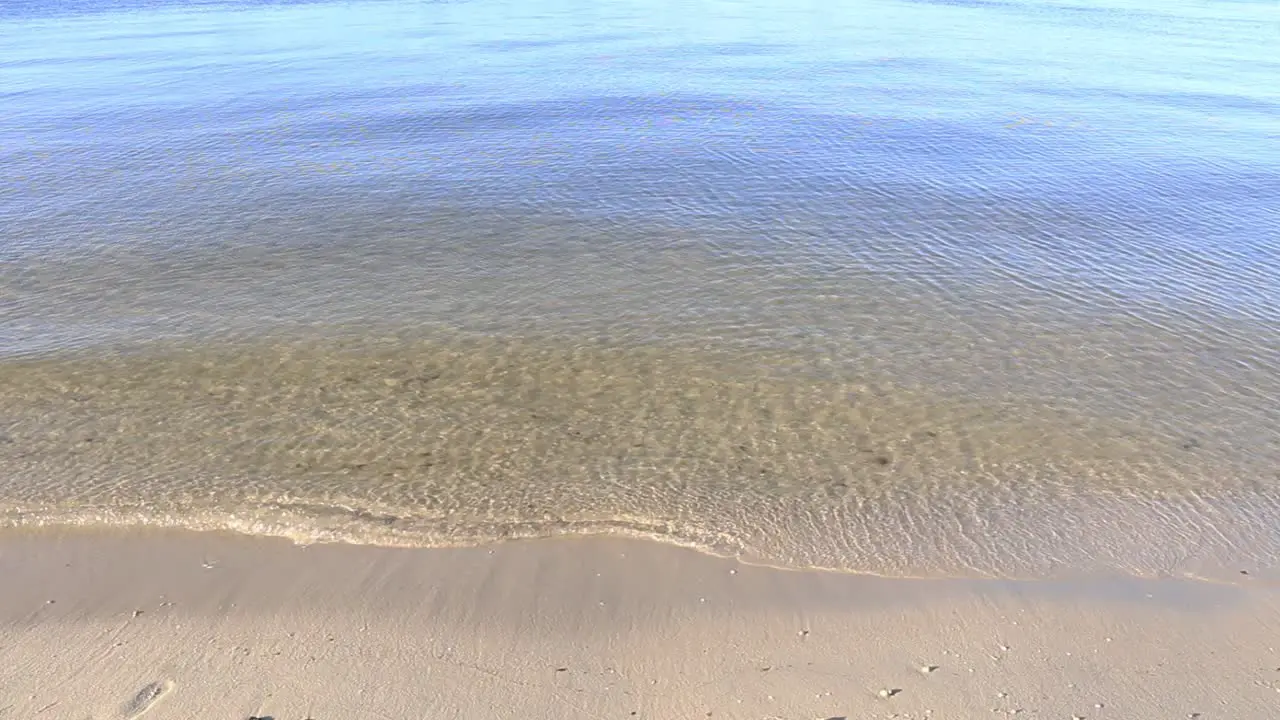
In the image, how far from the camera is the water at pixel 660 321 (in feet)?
27.4

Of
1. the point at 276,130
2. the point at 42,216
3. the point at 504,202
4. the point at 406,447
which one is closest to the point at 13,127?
the point at 276,130

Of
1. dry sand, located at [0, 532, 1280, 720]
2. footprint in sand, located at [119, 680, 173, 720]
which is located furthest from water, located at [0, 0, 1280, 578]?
footprint in sand, located at [119, 680, 173, 720]

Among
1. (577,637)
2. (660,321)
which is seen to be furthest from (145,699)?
(660,321)

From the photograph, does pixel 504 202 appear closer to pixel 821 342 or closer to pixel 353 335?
pixel 353 335

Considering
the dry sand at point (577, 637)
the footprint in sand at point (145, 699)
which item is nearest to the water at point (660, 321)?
the dry sand at point (577, 637)

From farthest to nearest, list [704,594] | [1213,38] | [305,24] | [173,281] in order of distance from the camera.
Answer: [305,24] < [1213,38] < [173,281] < [704,594]

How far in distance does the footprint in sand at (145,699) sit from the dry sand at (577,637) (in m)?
0.02

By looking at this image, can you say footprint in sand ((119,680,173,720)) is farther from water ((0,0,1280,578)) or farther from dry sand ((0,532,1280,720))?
water ((0,0,1280,578))

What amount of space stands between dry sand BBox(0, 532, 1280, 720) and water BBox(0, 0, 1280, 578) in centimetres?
44

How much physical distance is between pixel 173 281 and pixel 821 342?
418 inches

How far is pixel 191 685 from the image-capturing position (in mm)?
6117

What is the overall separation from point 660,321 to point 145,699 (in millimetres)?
8292

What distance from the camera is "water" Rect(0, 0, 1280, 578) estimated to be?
8.34m

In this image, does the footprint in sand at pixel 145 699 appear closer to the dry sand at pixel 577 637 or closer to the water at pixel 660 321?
the dry sand at pixel 577 637
